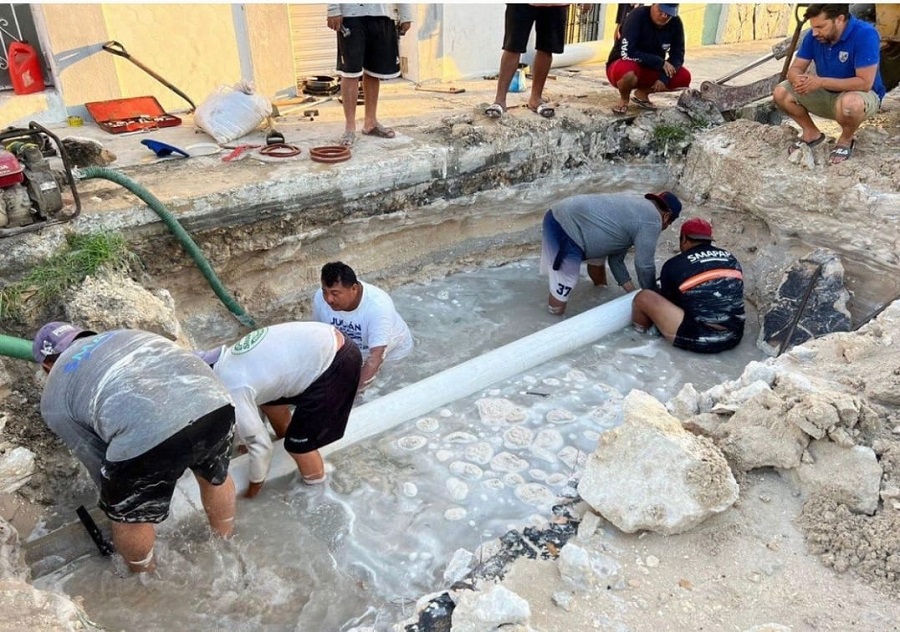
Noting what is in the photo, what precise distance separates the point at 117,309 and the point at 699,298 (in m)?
3.76

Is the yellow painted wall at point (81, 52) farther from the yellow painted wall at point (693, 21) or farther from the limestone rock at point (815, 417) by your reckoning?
the yellow painted wall at point (693, 21)

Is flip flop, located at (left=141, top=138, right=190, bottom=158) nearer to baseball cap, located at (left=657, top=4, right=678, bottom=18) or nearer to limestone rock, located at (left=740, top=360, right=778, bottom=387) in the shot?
limestone rock, located at (left=740, top=360, right=778, bottom=387)

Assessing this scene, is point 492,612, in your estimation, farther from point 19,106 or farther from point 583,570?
point 19,106

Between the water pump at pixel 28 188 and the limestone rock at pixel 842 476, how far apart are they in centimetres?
395

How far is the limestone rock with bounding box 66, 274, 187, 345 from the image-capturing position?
345 centimetres

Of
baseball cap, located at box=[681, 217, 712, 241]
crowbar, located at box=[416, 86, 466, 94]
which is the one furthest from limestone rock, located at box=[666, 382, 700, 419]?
crowbar, located at box=[416, 86, 466, 94]

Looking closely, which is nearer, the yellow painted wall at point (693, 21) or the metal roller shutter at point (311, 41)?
the metal roller shutter at point (311, 41)

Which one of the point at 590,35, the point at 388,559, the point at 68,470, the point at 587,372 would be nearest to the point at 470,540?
the point at 388,559

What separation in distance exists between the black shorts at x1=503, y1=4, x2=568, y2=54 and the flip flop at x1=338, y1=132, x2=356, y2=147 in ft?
5.70

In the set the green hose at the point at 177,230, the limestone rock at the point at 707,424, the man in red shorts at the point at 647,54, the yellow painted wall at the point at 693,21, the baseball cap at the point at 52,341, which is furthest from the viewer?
the yellow painted wall at the point at 693,21

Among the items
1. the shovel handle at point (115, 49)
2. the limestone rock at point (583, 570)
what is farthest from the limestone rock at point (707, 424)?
the shovel handle at point (115, 49)

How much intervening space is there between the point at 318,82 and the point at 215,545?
210 inches

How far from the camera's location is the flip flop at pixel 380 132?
18.3ft

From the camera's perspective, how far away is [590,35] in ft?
31.3
